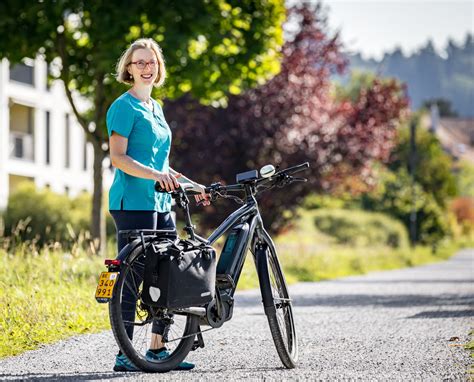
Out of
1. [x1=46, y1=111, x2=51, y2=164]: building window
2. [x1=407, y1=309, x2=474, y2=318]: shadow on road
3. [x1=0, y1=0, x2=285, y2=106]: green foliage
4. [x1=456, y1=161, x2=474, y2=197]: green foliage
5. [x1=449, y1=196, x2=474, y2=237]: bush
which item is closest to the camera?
[x1=407, y1=309, x2=474, y2=318]: shadow on road

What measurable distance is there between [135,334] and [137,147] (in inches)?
43.7

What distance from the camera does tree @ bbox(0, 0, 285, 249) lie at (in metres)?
13.5

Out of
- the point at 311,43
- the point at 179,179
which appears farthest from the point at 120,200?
the point at 311,43

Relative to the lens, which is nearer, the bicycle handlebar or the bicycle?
the bicycle

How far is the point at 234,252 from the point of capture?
264 inches

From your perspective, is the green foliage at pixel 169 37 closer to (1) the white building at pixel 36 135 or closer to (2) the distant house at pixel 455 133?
(1) the white building at pixel 36 135

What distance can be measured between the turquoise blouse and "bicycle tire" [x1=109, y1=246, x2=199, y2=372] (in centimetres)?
39

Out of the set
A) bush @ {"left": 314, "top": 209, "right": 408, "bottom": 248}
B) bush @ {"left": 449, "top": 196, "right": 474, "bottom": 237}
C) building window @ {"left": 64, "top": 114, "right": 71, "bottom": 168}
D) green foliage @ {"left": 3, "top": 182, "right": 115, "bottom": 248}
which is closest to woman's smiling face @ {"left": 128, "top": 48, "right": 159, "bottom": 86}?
green foliage @ {"left": 3, "top": 182, "right": 115, "bottom": 248}

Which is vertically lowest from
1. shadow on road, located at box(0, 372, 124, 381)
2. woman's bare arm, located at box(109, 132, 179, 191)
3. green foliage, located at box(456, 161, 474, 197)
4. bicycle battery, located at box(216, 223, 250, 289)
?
shadow on road, located at box(0, 372, 124, 381)

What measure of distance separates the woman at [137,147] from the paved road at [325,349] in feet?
1.88

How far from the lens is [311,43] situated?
23.6 meters

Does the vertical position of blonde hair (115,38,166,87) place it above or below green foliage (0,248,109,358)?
above

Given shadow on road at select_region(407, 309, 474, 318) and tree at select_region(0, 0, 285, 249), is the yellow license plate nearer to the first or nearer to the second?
shadow on road at select_region(407, 309, 474, 318)

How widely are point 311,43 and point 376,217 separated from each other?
567 inches
